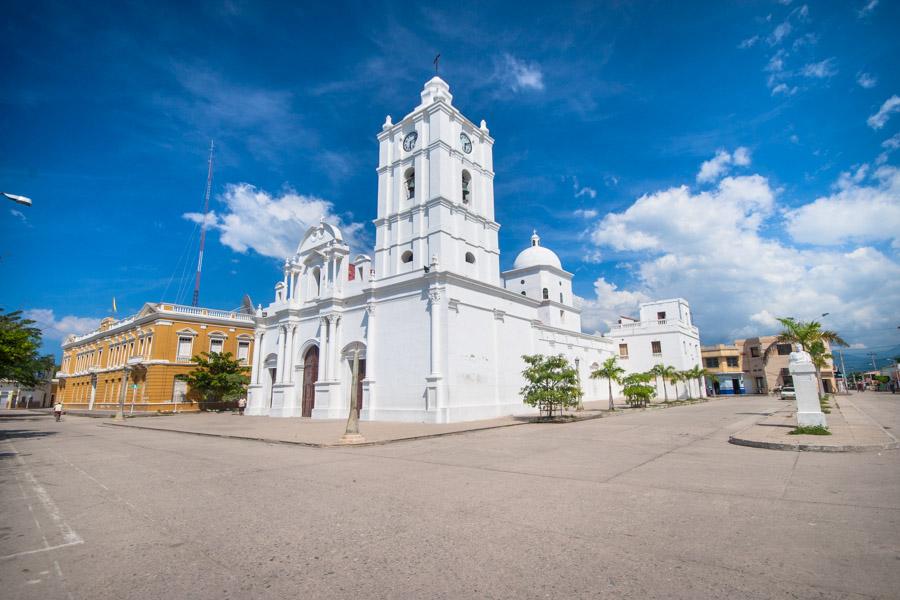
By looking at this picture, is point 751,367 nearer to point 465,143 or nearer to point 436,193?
point 465,143

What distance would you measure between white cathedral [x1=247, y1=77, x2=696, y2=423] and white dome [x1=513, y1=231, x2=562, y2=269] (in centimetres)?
1287

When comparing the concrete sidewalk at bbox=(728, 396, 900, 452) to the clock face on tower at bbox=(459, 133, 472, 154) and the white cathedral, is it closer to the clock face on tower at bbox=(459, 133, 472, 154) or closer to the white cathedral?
the white cathedral

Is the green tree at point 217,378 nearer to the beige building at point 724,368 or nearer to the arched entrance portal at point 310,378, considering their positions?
the arched entrance portal at point 310,378

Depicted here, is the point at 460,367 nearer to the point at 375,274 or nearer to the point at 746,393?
the point at 375,274

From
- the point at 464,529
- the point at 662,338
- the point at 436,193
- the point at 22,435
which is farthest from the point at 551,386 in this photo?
the point at 662,338

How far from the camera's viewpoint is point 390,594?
3.27m

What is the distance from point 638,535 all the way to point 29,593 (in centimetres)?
543

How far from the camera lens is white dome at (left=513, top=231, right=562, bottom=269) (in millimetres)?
39750

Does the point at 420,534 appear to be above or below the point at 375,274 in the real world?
below

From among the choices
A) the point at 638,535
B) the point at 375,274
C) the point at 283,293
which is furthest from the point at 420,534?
the point at 283,293

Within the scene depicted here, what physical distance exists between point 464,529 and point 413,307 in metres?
18.0

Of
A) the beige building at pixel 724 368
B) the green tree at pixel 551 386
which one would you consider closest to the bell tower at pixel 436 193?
the green tree at pixel 551 386

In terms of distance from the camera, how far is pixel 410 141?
27.7m

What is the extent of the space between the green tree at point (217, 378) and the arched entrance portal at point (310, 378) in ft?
36.3
